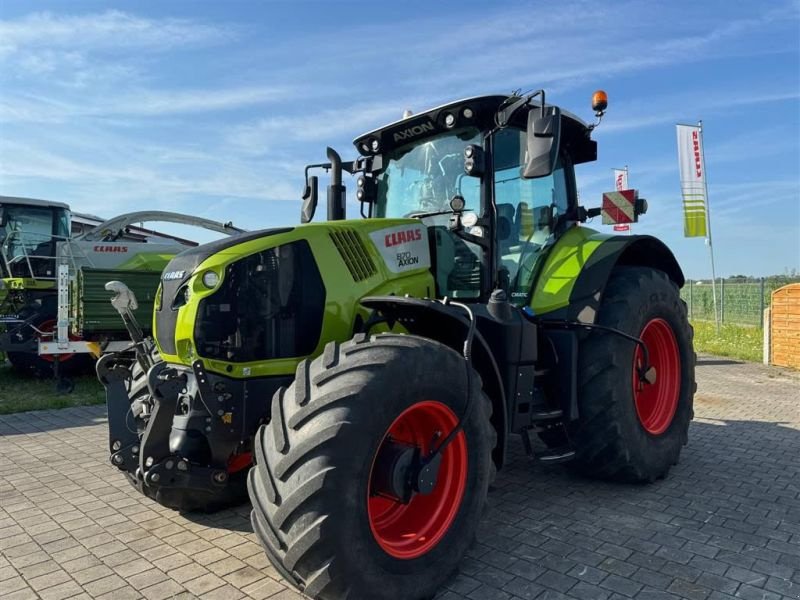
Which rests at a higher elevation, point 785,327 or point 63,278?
point 63,278

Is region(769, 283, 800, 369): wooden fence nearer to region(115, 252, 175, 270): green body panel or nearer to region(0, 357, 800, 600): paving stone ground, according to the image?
region(0, 357, 800, 600): paving stone ground

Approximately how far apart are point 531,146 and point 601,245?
Result: 1.32m

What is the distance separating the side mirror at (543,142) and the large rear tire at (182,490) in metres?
2.38

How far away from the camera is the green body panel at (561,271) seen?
13.9 feet

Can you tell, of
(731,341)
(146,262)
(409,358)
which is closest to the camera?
(409,358)

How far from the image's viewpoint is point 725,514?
3902 mm

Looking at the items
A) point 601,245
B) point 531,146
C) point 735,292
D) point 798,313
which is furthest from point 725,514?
point 735,292

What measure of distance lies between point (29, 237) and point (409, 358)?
10345mm

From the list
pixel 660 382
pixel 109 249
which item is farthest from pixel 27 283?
pixel 660 382

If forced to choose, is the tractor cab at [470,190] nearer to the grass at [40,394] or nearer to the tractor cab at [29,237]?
the grass at [40,394]

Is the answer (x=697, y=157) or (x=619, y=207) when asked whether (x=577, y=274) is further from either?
(x=697, y=157)

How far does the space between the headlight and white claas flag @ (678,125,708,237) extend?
14.4 meters

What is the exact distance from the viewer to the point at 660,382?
16.5 feet

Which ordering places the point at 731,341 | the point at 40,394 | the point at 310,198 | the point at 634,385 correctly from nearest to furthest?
the point at 634,385 < the point at 310,198 < the point at 40,394 < the point at 731,341
